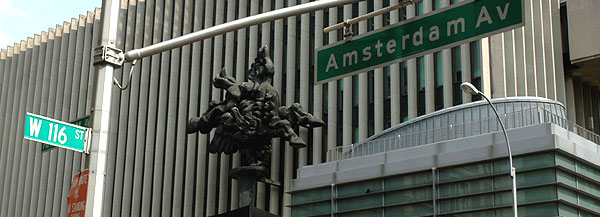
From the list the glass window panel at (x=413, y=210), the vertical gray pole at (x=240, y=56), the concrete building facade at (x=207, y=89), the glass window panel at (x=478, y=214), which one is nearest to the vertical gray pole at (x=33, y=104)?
the concrete building facade at (x=207, y=89)

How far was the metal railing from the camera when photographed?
34.0 m

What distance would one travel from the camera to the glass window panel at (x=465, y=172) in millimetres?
32969

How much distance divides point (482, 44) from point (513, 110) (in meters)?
4.83

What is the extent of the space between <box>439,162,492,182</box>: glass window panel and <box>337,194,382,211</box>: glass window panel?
3.12m

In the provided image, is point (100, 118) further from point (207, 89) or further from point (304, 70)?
point (207, 89)

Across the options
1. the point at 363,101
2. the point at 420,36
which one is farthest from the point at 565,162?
the point at 420,36

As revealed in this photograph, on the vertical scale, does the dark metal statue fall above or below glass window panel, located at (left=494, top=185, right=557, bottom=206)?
above

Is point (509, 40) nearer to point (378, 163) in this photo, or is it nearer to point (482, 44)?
point (482, 44)

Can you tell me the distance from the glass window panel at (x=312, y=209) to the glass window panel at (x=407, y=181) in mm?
3284

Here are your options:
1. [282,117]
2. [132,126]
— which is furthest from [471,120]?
[132,126]

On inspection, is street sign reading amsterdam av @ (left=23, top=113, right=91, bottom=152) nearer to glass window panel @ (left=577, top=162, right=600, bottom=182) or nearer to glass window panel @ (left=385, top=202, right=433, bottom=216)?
glass window panel @ (left=385, top=202, right=433, bottom=216)

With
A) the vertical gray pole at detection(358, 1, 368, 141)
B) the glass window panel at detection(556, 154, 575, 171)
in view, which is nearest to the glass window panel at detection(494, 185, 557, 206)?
the glass window panel at detection(556, 154, 575, 171)

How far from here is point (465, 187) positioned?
109 feet

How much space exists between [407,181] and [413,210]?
123cm
